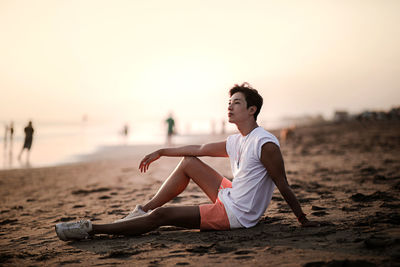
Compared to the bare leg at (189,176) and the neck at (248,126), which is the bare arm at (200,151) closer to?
the bare leg at (189,176)

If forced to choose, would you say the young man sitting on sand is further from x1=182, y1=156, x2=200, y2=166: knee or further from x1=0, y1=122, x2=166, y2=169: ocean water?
x1=0, y1=122, x2=166, y2=169: ocean water

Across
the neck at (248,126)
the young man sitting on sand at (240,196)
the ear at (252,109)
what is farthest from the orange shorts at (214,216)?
the ear at (252,109)

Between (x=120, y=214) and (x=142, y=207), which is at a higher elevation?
(x=142, y=207)

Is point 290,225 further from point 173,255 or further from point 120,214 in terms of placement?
point 120,214

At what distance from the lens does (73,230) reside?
309cm

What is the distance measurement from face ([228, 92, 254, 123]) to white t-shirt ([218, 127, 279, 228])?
0.19 meters

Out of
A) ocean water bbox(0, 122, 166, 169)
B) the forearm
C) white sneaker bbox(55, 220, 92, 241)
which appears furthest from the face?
ocean water bbox(0, 122, 166, 169)

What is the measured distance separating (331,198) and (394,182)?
1.80m

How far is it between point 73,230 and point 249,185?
185cm

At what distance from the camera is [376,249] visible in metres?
2.30

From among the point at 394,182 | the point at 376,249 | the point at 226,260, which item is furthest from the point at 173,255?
the point at 394,182

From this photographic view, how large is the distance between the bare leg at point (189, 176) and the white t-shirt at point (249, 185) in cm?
31

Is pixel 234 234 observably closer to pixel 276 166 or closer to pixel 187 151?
pixel 276 166

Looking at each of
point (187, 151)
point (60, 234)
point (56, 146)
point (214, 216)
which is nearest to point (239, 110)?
point (187, 151)
